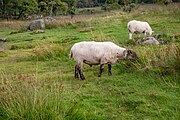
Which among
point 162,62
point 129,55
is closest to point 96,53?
point 129,55

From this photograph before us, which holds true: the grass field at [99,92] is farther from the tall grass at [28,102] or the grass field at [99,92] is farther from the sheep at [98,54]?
the sheep at [98,54]

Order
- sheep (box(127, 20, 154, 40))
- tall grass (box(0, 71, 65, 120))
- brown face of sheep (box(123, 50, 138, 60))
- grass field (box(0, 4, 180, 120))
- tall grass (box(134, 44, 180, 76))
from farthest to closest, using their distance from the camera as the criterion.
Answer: sheep (box(127, 20, 154, 40))
brown face of sheep (box(123, 50, 138, 60))
tall grass (box(134, 44, 180, 76))
grass field (box(0, 4, 180, 120))
tall grass (box(0, 71, 65, 120))

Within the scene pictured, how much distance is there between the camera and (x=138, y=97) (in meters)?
7.49

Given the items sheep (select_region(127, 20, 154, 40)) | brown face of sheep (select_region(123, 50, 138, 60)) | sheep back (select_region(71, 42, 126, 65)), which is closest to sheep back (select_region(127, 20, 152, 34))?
sheep (select_region(127, 20, 154, 40))

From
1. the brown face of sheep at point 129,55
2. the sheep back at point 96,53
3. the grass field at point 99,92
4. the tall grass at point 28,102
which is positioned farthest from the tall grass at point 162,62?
the tall grass at point 28,102

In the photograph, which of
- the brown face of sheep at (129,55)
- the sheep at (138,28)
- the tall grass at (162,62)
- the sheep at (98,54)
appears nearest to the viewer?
the tall grass at (162,62)

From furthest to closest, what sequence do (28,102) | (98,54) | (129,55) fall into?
(129,55) < (98,54) < (28,102)

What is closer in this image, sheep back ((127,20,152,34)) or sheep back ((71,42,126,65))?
sheep back ((71,42,126,65))

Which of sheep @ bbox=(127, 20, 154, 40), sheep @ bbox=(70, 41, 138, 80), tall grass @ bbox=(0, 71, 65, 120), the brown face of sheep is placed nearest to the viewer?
tall grass @ bbox=(0, 71, 65, 120)

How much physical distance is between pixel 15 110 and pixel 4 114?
36 centimetres

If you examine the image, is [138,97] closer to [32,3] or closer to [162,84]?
[162,84]

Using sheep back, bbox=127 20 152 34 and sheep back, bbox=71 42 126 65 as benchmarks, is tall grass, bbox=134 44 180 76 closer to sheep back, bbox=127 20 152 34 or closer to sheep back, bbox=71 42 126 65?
sheep back, bbox=71 42 126 65

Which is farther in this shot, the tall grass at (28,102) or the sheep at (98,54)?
the sheep at (98,54)

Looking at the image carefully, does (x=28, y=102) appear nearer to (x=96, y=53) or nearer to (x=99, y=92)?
(x=99, y=92)
